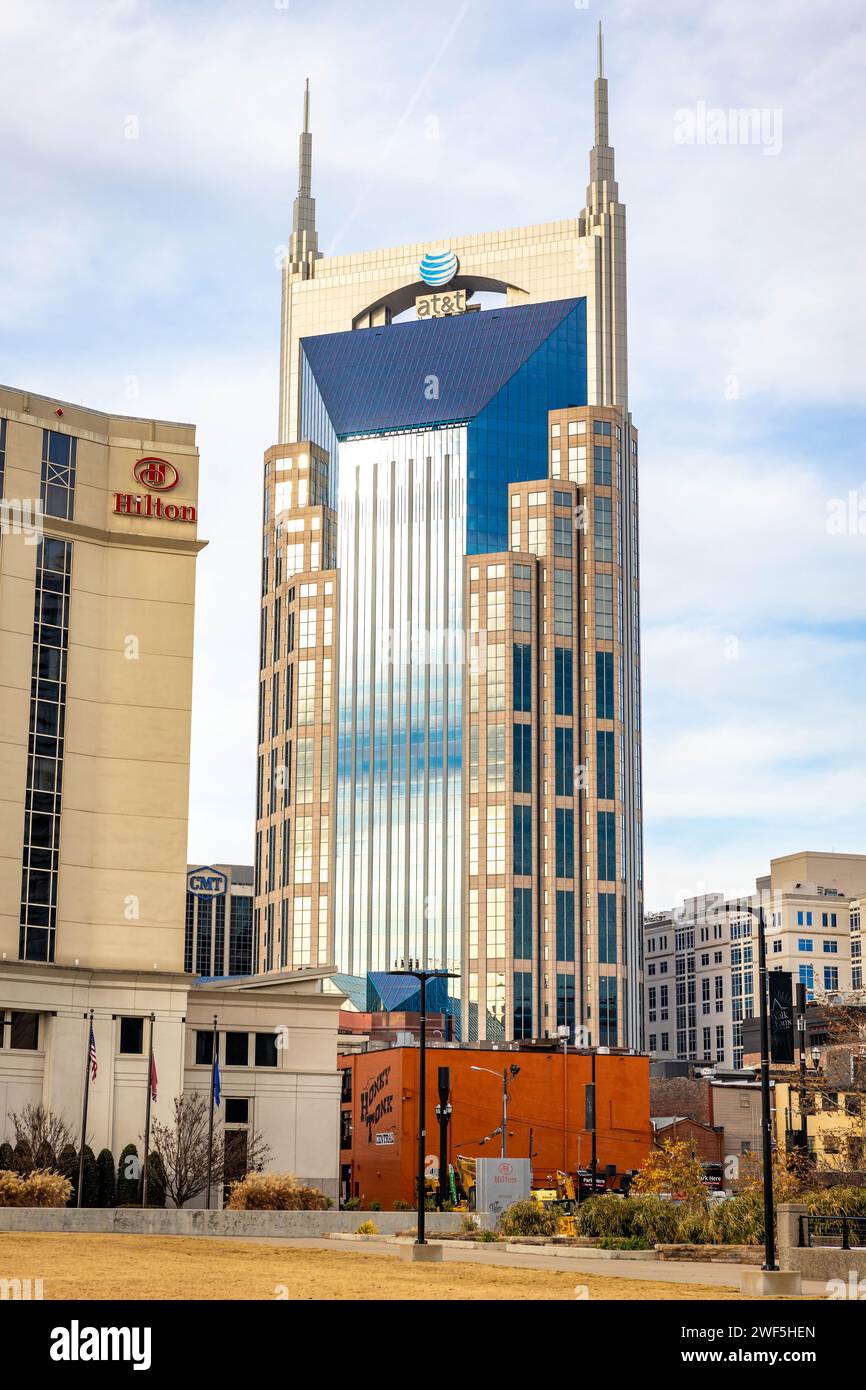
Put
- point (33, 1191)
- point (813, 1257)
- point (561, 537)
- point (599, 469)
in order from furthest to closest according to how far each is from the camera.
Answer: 1. point (599, 469)
2. point (561, 537)
3. point (33, 1191)
4. point (813, 1257)

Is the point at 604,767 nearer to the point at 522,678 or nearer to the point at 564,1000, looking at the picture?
the point at 522,678

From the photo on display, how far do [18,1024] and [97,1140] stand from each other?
6.59m

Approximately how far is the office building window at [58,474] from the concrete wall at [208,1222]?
41.2 m

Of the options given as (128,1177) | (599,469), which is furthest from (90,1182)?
(599,469)

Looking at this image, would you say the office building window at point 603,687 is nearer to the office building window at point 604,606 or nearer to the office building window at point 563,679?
the office building window at point 604,606

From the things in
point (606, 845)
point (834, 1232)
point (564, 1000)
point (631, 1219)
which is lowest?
point (631, 1219)

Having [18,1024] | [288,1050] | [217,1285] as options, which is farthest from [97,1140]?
[217,1285]

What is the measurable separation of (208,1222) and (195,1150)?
17.4 metres

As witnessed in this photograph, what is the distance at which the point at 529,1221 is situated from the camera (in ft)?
189

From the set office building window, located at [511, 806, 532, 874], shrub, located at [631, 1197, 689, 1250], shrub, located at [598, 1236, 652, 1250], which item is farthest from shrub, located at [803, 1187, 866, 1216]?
office building window, located at [511, 806, 532, 874]

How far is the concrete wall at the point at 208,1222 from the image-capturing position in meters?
55.5

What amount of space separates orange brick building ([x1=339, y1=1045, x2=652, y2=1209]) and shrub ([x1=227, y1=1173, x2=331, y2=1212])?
37.3 meters

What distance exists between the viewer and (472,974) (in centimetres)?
18400
